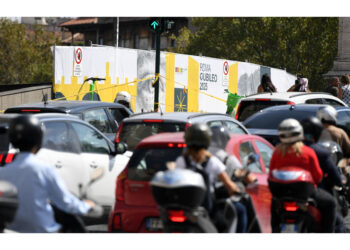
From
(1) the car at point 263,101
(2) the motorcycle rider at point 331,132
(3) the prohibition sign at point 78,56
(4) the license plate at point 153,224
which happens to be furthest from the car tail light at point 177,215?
(3) the prohibition sign at point 78,56

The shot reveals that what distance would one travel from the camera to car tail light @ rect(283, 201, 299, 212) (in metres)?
7.11

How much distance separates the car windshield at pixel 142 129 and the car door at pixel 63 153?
83 cm

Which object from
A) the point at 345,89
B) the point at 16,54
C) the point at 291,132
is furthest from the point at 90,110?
the point at 16,54

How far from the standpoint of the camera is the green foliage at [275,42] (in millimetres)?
47312

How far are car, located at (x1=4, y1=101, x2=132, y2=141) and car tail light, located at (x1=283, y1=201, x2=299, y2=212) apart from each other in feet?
16.4

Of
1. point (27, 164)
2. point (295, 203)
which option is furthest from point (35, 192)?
point (295, 203)

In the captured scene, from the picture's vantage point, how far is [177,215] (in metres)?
5.96

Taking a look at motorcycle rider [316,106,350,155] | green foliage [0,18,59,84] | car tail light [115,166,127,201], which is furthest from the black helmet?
green foliage [0,18,59,84]

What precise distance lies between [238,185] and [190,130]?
0.86 metres

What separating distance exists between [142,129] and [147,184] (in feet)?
6.16

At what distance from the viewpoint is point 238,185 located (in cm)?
686

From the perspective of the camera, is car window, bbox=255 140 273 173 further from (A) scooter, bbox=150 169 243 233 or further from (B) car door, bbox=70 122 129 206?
(A) scooter, bbox=150 169 243 233

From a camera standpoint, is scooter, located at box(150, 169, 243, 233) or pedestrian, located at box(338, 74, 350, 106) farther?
pedestrian, located at box(338, 74, 350, 106)

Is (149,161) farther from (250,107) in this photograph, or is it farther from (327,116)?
(250,107)
